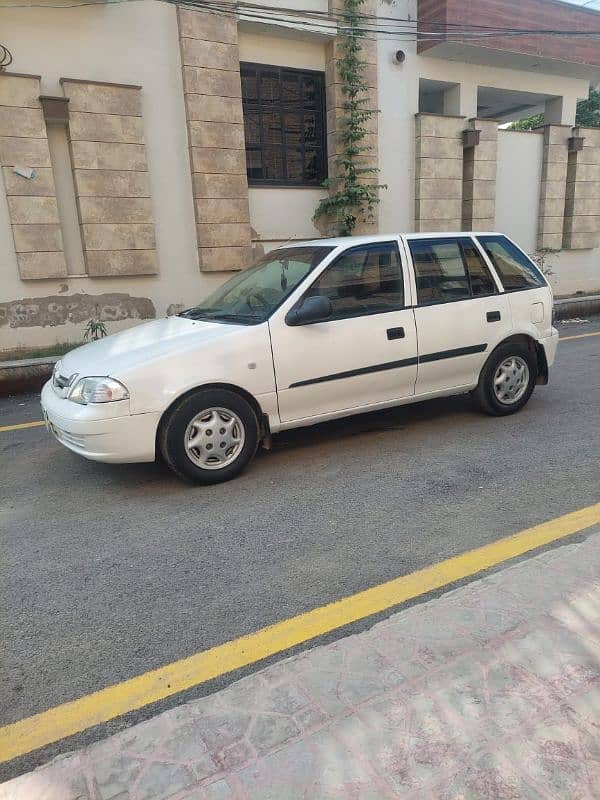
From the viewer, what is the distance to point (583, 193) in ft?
48.3

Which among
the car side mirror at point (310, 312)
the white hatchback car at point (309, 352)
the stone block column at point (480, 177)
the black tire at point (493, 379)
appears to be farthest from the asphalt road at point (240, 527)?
the stone block column at point (480, 177)

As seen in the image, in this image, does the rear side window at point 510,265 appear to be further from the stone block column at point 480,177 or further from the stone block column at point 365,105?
the stone block column at point 480,177

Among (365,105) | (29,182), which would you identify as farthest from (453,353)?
(365,105)

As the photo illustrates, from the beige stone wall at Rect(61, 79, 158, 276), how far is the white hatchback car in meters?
4.90

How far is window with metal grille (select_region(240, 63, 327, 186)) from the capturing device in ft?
35.1

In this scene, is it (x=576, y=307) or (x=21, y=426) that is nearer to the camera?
(x=21, y=426)

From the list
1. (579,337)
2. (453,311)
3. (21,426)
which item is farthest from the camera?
(579,337)

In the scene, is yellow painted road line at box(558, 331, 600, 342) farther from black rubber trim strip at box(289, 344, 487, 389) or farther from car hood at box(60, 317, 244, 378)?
car hood at box(60, 317, 244, 378)

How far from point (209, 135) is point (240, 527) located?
811cm

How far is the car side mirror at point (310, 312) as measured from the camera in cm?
444

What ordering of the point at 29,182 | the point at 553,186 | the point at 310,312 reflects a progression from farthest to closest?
the point at 553,186, the point at 29,182, the point at 310,312

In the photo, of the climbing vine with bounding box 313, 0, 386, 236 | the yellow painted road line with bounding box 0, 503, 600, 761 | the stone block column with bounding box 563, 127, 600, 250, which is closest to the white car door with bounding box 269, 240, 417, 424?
the yellow painted road line with bounding box 0, 503, 600, 761

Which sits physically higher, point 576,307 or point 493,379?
point 493,379

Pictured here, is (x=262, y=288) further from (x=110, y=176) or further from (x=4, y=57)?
(x=4, y=57)
